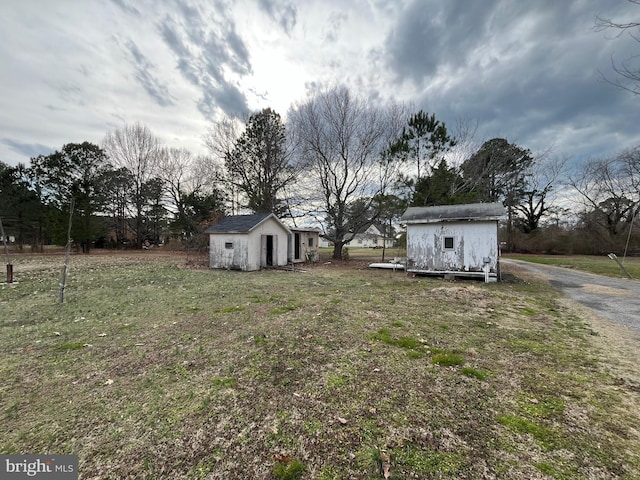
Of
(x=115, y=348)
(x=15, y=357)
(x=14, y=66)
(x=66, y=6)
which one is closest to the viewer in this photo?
(x=15, y=357)

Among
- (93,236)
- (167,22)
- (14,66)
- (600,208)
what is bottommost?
(93,236)

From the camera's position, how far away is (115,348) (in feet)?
12.6

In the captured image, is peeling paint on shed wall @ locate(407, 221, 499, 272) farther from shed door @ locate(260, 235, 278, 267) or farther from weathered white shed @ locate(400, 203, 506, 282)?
shed door @ locate(260, 235, 278, 267)

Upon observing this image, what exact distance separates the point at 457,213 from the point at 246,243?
33.6ft

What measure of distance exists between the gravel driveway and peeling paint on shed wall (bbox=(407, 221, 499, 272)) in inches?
104

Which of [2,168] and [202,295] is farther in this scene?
[2,168]

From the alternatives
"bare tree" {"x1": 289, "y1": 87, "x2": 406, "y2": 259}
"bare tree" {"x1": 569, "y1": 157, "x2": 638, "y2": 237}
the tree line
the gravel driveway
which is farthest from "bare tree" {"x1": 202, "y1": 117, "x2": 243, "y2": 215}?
"bare tree" {"x1": 569, "y1": 157, "x2": 638, "y2": 237}

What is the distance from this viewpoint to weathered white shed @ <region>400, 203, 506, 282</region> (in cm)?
1062

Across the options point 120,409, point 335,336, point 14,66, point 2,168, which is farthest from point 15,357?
point 2,168

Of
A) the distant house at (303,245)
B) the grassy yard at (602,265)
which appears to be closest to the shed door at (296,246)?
the distant house at (303,245)

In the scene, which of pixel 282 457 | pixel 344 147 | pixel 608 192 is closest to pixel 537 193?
pixel 608 192

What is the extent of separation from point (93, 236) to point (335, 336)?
2661cm

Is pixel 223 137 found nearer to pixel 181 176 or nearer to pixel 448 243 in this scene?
pixel 181 176

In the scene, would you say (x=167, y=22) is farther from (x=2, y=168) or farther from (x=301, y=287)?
(x=2, y=168)
